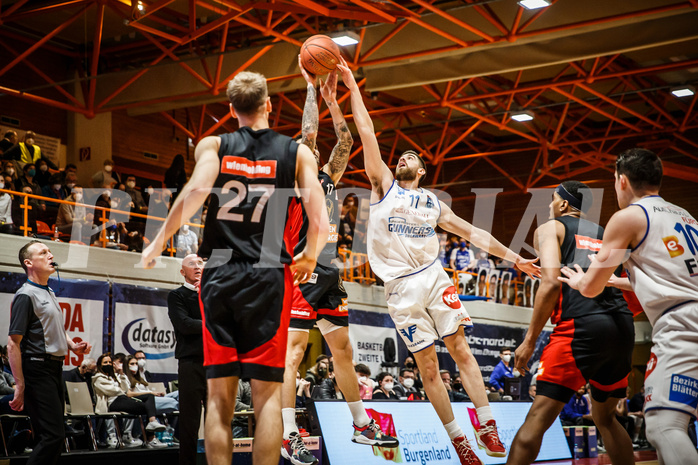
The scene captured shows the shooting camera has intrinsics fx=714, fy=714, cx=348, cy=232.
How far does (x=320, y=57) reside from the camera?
5988 mm

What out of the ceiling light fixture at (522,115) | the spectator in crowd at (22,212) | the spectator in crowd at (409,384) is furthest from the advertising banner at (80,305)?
the ceiling light fixture at (522,115)

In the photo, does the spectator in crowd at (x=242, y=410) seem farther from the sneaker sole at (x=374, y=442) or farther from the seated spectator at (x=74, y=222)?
the seated spectator at (x=74, y=222)

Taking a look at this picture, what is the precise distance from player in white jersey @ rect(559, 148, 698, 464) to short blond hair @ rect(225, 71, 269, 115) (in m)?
2.19

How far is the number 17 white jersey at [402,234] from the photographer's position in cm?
614

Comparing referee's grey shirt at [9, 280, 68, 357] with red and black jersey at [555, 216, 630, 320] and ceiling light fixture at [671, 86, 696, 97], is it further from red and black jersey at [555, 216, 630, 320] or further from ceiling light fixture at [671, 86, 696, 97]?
ceiling light fixture at [671, 86, 696, 97]

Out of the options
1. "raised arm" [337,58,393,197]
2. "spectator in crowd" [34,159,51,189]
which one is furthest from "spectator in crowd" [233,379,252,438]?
"spectator in crowd" [34,159,51,189]

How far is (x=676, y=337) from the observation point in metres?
3.94

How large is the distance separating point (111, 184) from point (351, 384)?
45.1 feet

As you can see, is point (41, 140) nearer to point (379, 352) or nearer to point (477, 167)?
point (379, 352)

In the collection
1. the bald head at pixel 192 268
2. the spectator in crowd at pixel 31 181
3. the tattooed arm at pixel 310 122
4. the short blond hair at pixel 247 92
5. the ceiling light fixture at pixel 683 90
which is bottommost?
the bald head at pixel 192 268

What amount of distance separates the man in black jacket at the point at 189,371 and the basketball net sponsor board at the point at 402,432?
1148 millimetres

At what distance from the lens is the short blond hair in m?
4.11

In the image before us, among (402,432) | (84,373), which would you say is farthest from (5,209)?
(402,432)

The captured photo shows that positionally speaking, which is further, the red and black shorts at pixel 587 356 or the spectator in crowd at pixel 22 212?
the spectator in crowd at pixel 22 212
